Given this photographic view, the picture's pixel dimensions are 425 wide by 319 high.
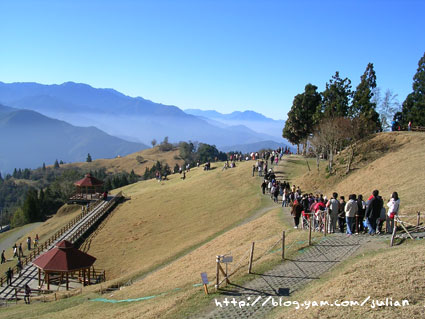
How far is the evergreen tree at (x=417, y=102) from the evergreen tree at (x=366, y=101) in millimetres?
6727

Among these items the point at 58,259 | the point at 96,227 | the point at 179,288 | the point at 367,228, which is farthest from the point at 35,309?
the point at 96,227

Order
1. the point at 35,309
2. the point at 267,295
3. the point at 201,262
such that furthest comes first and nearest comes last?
the point at 201,262 → the point at 35,309 → the point at 267,295

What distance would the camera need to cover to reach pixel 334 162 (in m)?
42.4

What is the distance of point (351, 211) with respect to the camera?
17594 mm

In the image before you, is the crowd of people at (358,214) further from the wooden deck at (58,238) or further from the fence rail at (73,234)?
the fence rail at (73,234)

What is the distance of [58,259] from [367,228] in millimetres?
20525

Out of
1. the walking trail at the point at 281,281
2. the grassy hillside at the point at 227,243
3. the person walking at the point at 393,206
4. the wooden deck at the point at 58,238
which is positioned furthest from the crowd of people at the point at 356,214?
the wooden deck at the point at 58,238

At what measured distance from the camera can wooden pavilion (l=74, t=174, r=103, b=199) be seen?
55969mm

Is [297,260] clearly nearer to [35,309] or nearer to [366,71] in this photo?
[35,309]

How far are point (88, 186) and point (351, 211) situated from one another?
47.6 m

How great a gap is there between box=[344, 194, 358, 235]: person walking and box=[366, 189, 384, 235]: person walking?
636 millimetres

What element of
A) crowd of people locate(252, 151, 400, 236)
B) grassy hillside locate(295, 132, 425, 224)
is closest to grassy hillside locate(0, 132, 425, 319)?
grassy hillside locate(295, 132, 425, 224)

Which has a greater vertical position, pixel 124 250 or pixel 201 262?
pixel 201 262

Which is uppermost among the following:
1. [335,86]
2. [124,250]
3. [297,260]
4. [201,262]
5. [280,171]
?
[335,86]
